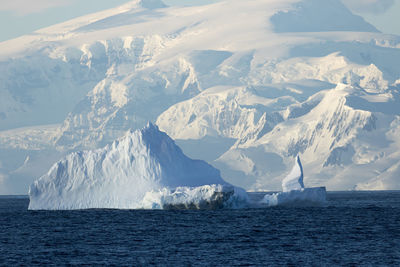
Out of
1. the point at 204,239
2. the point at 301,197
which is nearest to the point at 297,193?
the point at 301,197

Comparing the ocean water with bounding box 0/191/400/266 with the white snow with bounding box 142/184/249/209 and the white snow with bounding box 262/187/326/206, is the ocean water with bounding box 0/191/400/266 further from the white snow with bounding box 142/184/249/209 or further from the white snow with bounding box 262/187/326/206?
the white snow with bounding box 142/184/249/209

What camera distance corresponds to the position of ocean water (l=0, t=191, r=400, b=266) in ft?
296

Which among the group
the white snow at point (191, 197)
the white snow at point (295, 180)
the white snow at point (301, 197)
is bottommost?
the white snow at point (301, 197)

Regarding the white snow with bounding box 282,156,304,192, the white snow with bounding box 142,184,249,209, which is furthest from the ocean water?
the white snow with bounding box 282,156,304,192

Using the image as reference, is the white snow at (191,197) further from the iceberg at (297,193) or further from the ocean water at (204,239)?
the iceberg at (297,193)

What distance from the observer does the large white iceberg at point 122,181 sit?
140 meters

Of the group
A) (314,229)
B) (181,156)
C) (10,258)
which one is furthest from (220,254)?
(181,156)

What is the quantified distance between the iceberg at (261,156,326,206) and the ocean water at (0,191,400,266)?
7.54 feet

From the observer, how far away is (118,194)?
463 feet

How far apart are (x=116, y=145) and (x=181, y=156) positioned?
10.3m

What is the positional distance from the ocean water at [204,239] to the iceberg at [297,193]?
90.4 inches

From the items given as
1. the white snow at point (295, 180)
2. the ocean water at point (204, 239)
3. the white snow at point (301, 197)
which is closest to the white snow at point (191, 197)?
the ocean water at point (204, 239)

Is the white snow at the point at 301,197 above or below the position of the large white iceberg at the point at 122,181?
below

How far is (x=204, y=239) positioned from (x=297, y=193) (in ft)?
150
